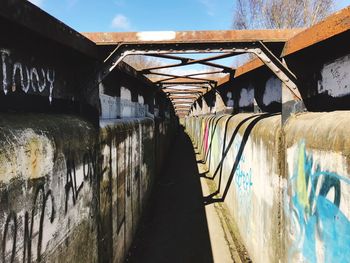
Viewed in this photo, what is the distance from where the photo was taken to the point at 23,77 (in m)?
3.47

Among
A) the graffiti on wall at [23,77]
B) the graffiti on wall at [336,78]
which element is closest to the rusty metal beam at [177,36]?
the graffiti on wall at [336,78]

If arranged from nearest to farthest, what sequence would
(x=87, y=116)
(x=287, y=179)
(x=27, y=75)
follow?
(x=27, y=75)
(x=287, y=179)
(x=87, y=116)

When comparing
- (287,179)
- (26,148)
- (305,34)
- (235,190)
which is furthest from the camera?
(235,190)

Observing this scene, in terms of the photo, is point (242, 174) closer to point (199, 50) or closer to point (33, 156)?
point (199, 50)

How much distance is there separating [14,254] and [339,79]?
3.76 m

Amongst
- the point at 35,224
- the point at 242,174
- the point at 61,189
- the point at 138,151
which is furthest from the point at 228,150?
the point at 35,224

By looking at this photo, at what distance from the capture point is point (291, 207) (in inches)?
173

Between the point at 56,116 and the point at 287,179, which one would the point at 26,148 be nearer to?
the point at 56,116

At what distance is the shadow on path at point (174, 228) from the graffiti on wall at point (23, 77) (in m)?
4.08

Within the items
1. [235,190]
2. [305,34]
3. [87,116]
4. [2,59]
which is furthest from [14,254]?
[235,190]

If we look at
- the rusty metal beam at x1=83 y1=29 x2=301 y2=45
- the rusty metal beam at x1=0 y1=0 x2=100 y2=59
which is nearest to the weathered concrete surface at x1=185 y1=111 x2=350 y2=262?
the rusty metal beam at x1=83 y1=29 x2=301 y2=45

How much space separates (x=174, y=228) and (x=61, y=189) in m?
5.33

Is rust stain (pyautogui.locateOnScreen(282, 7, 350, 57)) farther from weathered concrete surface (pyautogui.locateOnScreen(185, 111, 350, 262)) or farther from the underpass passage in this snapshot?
weathered concrete surface (pyautogui.locateOnScreen(185, 111, 350, 262))

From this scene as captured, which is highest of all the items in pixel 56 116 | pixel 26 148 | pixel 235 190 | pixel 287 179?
pixel 56 116
